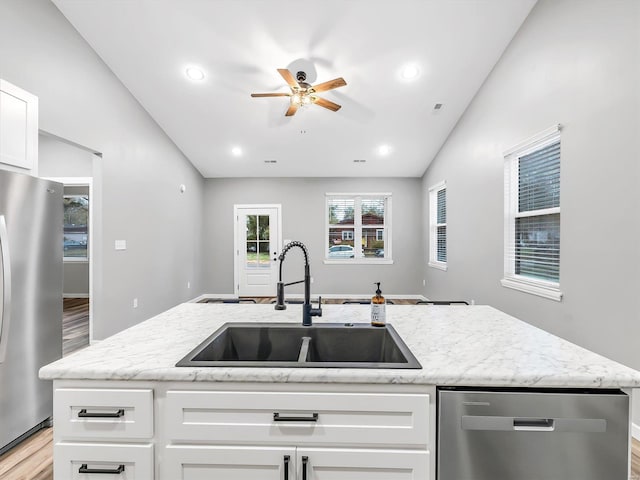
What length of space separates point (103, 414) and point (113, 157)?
3639 mm

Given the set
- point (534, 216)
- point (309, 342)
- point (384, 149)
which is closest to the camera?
point (309, 342)

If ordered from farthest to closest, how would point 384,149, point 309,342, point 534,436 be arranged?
point 384,149, point 309,342, point 534,436

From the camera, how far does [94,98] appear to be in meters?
3.41

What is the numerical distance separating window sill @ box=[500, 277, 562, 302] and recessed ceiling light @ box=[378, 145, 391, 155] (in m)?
2.83

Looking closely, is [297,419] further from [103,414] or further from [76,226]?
[76,226]

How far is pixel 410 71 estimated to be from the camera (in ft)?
11.5

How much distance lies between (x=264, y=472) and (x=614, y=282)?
7.85ft

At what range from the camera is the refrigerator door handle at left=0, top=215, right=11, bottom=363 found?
5.82 ft

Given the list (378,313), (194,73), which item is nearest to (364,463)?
(378,313)

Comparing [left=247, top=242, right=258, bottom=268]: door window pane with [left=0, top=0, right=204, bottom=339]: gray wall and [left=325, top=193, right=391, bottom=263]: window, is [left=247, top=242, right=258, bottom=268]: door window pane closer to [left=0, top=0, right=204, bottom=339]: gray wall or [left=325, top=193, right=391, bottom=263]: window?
[left=0, top=0, right=204, bottom=339]: gray wall

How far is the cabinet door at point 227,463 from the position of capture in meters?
0.91

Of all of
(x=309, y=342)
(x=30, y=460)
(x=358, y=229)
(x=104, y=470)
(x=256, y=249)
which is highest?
(x=358, y=229)

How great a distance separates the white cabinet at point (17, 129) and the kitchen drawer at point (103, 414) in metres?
1.71

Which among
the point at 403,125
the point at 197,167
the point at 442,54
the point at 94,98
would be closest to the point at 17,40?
the point at 94,98
